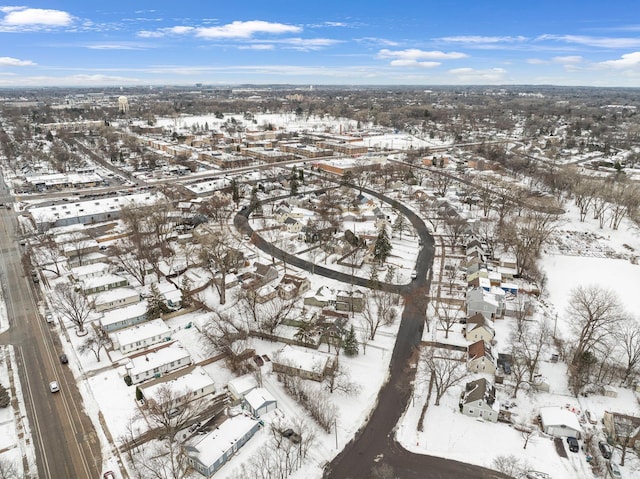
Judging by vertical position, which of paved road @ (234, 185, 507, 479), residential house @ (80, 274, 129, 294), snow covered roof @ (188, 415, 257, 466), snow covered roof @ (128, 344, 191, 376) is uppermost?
residential house @ (80, 274, 129, 294)

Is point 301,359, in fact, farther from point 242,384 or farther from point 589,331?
point 589,331

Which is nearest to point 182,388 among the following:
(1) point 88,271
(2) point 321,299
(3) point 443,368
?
(2) point 321,299

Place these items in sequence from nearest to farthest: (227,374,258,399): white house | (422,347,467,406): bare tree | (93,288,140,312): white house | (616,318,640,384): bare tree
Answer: (422,347,467,406): bare tree
(227,374,258,399): white house
(616,318,640,384): bare tree
(93,288,140,312): white house

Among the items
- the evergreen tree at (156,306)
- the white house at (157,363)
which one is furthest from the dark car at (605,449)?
the evergreen tree at (156,306)

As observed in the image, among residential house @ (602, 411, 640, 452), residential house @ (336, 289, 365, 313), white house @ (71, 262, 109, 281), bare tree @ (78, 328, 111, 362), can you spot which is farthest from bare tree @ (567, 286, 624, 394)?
white house @ (71, 262, 109, 281)

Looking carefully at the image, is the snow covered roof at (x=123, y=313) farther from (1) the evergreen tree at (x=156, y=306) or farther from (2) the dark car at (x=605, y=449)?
(2) the dark car at (x=605, y=449)

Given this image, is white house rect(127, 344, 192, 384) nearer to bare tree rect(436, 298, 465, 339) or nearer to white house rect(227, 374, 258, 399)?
white house rect(227, 374, 258, 399)
